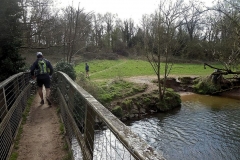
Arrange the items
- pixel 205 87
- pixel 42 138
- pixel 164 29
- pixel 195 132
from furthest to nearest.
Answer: pixel 205 87
pixel 164 29
pixel 195 132
pixel 42 138

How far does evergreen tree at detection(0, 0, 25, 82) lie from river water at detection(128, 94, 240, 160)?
7765 millimetres

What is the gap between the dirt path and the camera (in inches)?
159

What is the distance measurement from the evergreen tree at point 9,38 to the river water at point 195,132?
776 centimetres

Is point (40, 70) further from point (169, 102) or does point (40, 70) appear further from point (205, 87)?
point (205, 87)

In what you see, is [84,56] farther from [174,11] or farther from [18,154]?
[18,154]

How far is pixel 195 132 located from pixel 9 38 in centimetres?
1135

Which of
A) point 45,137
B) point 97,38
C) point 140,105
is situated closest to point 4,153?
point 45,137

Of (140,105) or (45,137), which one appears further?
(140,105)

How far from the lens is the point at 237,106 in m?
18.5

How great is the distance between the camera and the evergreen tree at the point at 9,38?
33.0 feet

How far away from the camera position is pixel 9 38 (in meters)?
10.5

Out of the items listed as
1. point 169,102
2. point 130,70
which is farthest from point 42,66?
point 130,70

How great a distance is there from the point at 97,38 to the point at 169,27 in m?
34.8

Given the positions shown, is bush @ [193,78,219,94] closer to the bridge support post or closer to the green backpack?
the green backpack
